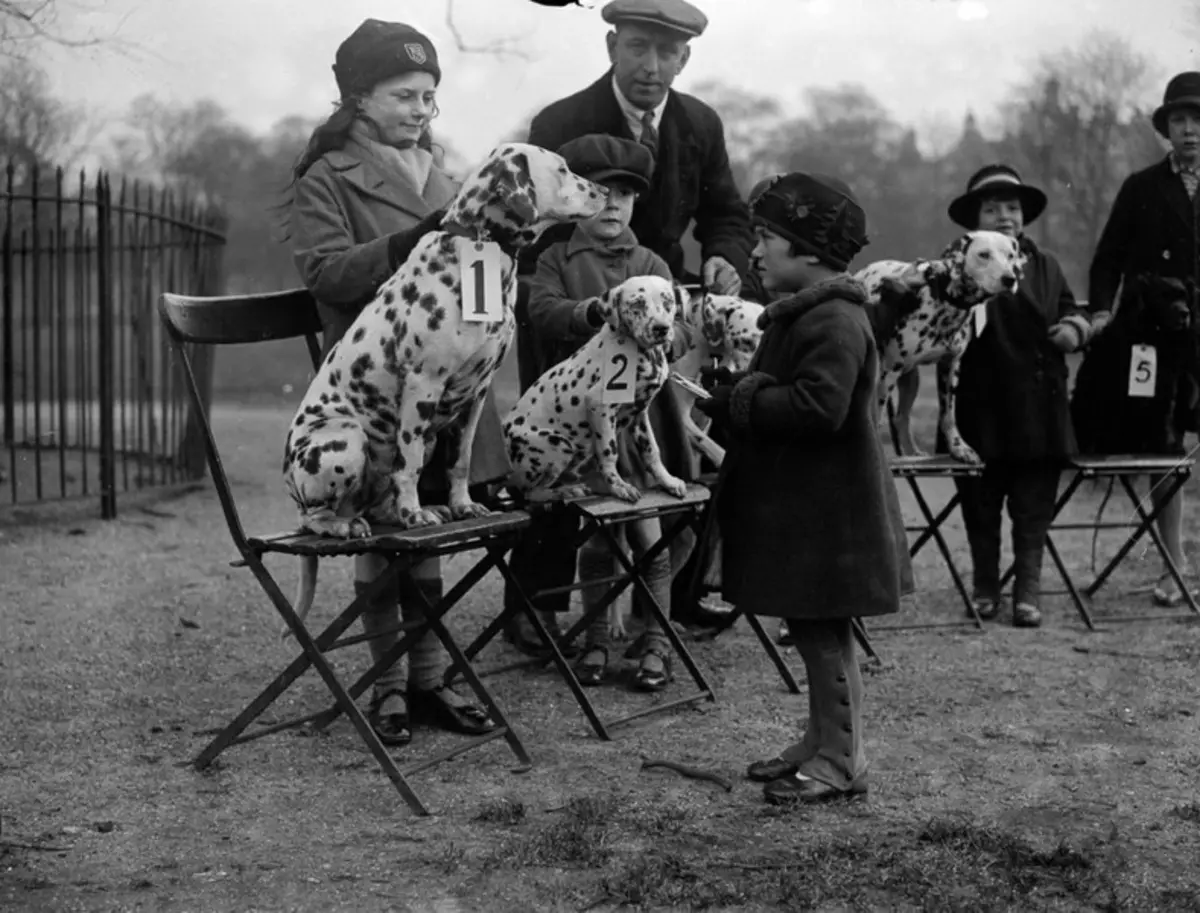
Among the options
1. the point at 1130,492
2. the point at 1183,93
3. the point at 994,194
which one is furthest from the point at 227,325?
the point at 1183,93

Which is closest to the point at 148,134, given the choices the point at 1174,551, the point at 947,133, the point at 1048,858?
the point at 947,133

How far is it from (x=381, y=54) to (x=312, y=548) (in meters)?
1.51

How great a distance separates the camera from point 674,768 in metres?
→ 4.19

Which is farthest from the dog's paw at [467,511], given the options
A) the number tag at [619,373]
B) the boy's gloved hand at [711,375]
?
the boy's gloved hand at [711,375]

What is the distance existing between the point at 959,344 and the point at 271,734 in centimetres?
332

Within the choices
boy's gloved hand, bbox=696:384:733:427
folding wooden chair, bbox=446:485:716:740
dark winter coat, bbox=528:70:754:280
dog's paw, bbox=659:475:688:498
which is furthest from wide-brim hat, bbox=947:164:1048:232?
boy's gloved hand, bbox=696:384:733:427

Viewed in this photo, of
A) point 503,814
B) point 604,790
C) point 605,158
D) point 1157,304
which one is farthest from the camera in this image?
point 1157,304

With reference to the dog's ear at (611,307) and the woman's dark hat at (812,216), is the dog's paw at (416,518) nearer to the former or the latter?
the dog's ear at (611,307)

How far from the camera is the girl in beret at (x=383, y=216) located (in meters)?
4.28

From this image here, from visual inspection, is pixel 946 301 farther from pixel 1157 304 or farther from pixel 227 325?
pixel 227 325

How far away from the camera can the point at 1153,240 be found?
6.86 m

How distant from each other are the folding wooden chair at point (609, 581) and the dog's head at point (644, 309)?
54 centimetres

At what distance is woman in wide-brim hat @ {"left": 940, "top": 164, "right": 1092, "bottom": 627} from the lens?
6359mm

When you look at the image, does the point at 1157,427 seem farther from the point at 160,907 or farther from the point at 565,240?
the point at 160,907
